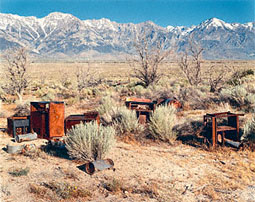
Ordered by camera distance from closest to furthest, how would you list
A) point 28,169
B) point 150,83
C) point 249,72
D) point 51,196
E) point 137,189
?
1. point 51,196
2. point 137,189
3. point 28,169
4. point 150,83
5. point 249,72

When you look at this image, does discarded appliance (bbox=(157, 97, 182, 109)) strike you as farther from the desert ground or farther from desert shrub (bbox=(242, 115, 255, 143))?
desert shrub (bbox=(242, 115, 255, 143))

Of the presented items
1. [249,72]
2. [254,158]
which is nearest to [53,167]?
[254,158]

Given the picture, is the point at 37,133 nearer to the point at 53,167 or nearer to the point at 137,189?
the point at 53,167

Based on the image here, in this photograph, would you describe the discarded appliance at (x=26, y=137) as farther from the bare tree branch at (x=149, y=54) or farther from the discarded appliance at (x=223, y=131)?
the bare tree branch at (x=149, y=54)

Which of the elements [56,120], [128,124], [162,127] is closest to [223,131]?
[162,127]

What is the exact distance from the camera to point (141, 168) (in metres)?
6.39

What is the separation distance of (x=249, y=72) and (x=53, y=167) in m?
23.2

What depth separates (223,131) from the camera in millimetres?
7703

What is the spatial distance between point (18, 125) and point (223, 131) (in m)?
6.38

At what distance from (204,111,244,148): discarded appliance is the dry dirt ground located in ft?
1.56

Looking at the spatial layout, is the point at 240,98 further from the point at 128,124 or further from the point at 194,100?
the point at 128,124

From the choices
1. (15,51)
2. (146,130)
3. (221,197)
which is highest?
(15,51)

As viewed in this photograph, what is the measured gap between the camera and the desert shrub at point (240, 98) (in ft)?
38.3

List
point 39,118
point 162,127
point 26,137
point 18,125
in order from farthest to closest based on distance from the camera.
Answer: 1. point 18,125
2. point 39,118
3. point 162,127
4. point 26,137
